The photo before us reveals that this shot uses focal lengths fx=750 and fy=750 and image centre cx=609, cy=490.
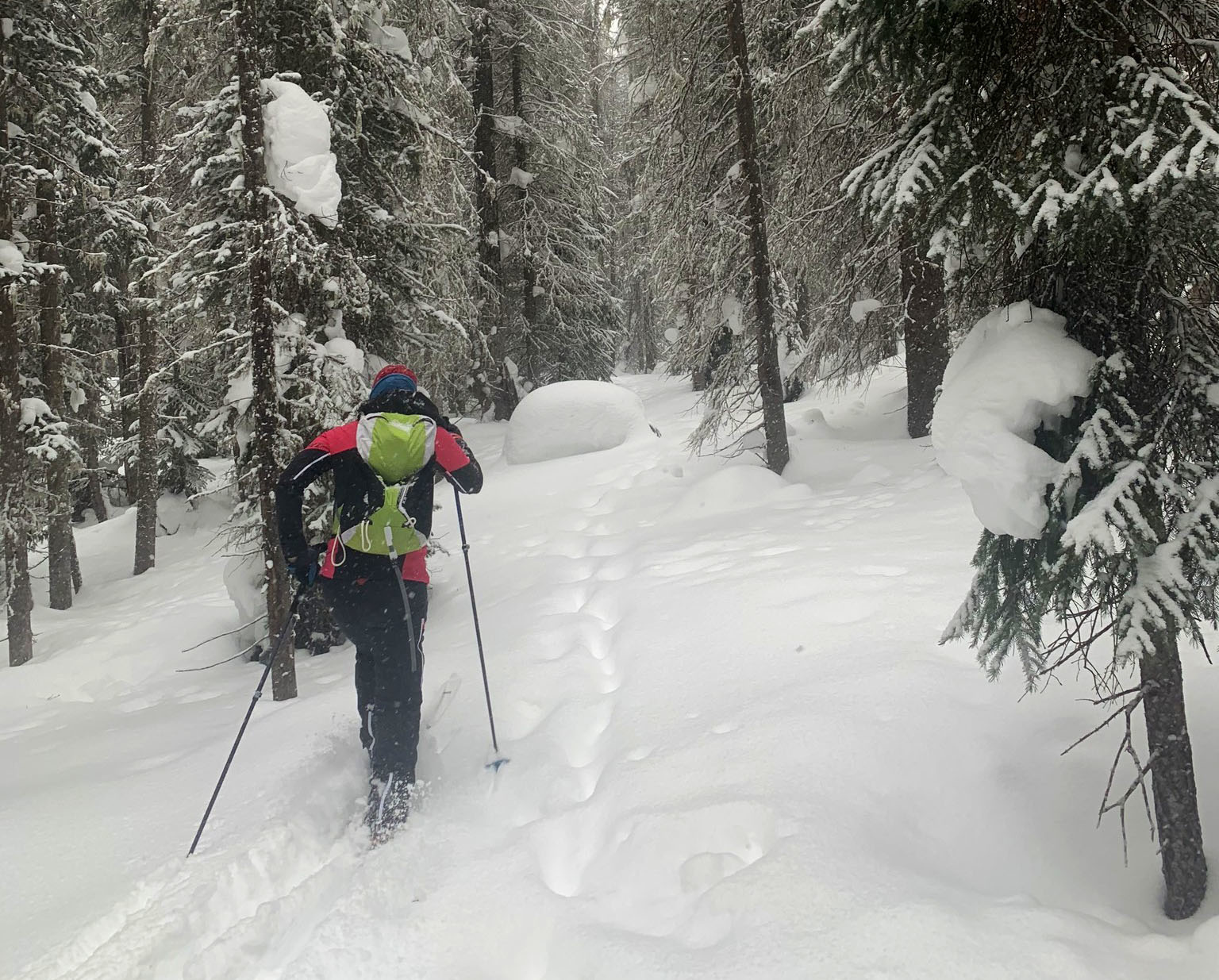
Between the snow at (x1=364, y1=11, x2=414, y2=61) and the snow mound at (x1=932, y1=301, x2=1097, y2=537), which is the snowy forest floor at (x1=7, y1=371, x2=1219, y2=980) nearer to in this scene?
the snow mound at (x1=932, y1=301, x2=1097, y2=537)

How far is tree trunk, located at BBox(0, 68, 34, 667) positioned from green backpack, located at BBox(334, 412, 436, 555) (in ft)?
29.9

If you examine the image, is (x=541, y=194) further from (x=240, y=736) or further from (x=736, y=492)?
(x=240, y=736)

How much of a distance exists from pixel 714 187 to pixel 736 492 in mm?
4708

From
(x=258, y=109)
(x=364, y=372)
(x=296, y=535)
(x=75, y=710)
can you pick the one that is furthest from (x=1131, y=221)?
(x=75, y=710)

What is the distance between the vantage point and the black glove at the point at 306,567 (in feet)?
15.0

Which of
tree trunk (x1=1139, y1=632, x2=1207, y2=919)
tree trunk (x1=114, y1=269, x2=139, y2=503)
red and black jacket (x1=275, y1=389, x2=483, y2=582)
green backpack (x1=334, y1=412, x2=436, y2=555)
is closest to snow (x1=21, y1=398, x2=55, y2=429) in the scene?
tree trunk (x1=114, y1=269, x2=139, y2=503)

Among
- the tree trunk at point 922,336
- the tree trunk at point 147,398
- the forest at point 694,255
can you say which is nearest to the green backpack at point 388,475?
the forest at point 694,255

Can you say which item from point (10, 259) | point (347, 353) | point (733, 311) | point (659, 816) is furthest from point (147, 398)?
point (659, 816)

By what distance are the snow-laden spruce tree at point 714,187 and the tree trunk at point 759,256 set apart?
0.01 metres

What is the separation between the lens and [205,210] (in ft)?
26.0

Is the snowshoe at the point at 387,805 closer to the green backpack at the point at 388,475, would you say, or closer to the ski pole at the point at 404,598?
the ski pole at the point at 404,598

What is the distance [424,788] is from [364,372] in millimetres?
4927

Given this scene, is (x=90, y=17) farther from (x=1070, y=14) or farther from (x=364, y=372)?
(x=1070, y=14)

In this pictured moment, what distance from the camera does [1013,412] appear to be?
2.97 m
